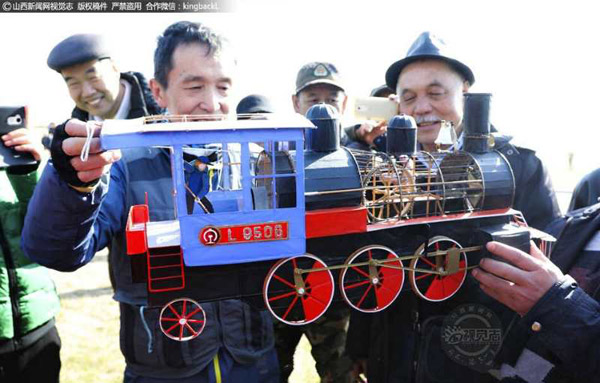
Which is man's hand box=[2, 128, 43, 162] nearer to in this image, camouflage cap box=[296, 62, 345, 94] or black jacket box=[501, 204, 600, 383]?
camouflage cap box=[296, 62, 345, 94]

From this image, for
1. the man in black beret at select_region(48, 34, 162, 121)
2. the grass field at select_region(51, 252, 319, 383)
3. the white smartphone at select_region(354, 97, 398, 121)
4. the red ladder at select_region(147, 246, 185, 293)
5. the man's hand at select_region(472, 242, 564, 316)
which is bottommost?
the grass field at select_region(51, 252, 319, 383)

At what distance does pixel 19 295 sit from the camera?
4.17 metres

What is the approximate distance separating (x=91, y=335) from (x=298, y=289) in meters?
6.64

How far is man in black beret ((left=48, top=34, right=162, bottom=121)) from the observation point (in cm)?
518

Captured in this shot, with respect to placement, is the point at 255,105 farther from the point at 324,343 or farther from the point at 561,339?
the point at 561,339

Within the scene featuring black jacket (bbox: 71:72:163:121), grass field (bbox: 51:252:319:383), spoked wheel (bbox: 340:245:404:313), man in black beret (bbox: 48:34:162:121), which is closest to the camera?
spoked wheel (bbox: 340:245:404:313)

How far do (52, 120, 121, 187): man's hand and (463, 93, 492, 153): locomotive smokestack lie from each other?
2035mm

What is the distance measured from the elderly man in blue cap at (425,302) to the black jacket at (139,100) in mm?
2897

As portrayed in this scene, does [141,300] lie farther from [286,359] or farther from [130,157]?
[286,359]

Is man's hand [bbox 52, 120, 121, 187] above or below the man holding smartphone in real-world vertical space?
above

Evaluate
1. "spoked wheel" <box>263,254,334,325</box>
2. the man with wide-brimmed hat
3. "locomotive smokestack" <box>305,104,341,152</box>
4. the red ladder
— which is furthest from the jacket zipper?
the man with wide-brimmed hat

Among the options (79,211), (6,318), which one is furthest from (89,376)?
(79,211)

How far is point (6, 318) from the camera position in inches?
161

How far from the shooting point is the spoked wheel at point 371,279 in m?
2.34
